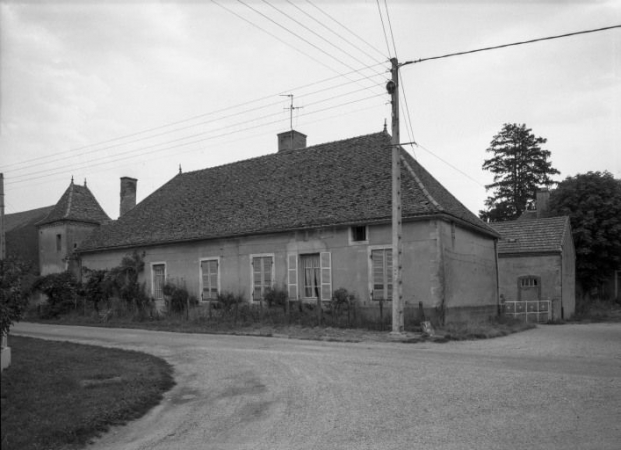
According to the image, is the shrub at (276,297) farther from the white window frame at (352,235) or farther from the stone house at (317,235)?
the white window frame at (352,235)

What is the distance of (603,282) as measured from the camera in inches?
1373

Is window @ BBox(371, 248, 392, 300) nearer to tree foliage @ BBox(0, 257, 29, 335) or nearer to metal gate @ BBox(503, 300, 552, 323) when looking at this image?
metal gate @ BBox(503, 300, 552, 323)

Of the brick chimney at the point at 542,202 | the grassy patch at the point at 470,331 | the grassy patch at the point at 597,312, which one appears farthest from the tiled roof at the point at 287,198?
the brick chimney at the point at 542,202

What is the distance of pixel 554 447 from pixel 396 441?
1502 millimetres

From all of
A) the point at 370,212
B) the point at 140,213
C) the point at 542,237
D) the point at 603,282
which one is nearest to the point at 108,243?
the point at 140,213

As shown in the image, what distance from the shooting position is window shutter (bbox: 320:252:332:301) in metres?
19.9

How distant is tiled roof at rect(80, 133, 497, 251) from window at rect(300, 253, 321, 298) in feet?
4.10

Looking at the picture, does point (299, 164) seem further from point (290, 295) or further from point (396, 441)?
point (396, 441)

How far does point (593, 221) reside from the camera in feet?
110

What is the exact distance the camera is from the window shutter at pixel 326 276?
19.9 metres

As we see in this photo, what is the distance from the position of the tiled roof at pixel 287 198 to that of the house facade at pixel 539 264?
6399 mm

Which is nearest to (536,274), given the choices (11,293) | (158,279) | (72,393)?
(158,279)

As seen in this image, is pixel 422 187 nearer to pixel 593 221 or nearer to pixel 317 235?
pixel 317 235

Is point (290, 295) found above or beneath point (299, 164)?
beneath
